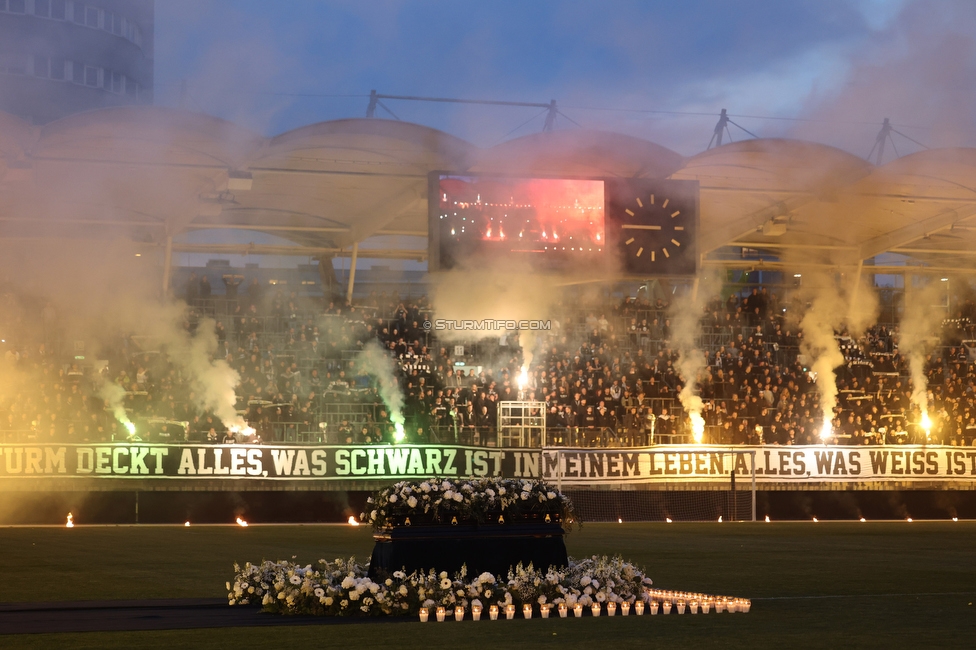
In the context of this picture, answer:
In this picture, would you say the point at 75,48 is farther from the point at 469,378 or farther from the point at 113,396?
the point at 469,378

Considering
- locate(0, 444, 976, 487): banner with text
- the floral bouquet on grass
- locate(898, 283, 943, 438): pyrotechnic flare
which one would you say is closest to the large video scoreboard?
locate(0, 444, 976, 487): banner with text

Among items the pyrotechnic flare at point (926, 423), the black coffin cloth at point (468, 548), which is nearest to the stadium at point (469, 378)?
the black coffin cloth at point (468, 548)

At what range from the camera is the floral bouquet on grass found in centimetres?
871

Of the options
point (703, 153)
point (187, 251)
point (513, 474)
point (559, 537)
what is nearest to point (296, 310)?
point (187, 251)

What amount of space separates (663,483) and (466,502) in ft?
50.3

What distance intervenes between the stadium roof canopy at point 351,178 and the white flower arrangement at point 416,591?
6738 mm

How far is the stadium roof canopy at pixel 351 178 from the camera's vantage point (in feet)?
57.1

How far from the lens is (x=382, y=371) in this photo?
→ 27.0 m

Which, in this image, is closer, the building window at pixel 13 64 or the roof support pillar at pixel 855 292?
the building window at pixel 13 64

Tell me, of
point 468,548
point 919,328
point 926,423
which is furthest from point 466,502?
point 919,328

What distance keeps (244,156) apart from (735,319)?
1633cm

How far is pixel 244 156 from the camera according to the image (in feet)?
63.2

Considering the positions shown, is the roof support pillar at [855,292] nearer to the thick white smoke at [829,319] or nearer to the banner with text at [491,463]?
the thick white smoke at [829,319]

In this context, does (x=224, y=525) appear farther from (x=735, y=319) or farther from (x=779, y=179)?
(x=735, y=319)
